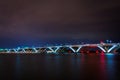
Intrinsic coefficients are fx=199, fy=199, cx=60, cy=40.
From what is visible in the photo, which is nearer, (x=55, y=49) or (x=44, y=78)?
(x=44, y=78)

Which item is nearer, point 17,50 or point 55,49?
point 55,49

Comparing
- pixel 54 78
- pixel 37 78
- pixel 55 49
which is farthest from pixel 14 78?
pixel 55 49

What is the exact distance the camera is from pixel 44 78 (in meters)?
22.8

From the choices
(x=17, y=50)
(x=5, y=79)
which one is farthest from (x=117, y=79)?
(x=17, y=50)

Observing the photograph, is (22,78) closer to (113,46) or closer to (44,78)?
(44,78)

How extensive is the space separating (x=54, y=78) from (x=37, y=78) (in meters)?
1.93

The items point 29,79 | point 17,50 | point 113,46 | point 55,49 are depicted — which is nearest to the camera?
point 29,79

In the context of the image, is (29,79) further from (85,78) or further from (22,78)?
(85,78)

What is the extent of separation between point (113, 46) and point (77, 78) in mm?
93599

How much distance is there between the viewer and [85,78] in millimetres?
22812

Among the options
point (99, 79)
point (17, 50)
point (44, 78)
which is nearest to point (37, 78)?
point (44, 78)

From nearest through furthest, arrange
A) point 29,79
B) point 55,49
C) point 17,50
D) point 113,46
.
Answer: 1. point 29,79
2. point 113,46
3. point 55,49
4. point 17,50

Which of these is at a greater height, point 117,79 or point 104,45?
point 104,45

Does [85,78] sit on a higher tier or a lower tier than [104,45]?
lower
